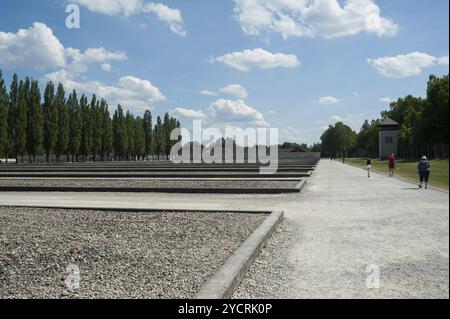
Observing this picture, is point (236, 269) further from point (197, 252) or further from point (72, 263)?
point (72, 263)

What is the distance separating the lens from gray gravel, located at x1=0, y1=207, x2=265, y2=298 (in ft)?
15.9

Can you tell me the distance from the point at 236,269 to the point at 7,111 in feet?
191

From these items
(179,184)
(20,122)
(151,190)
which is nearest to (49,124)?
(20,122)

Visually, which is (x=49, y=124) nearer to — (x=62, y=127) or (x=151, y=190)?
(x=62, y=127)

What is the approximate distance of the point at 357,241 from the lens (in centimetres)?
776

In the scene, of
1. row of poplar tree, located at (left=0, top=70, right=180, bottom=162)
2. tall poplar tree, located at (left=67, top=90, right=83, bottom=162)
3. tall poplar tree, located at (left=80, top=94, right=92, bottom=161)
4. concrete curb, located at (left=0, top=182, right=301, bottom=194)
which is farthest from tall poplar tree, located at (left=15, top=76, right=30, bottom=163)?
concrete curb, located at (left=0, top=182, right=301, bottom=194)

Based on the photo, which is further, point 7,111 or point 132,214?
point 7,111

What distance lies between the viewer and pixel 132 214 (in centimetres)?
1062

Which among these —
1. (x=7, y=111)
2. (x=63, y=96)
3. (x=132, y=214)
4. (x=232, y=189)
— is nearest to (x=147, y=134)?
(x=63, y=96)

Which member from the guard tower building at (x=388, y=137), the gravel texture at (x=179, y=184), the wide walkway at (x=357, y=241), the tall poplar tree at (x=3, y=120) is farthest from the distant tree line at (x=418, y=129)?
the tall poplar tree at (x=3, y=120)

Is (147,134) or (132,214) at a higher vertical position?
(147,134)

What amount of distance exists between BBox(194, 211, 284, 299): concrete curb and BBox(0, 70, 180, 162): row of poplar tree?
53.2 metres
